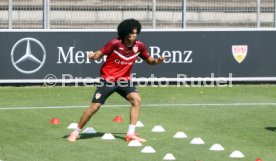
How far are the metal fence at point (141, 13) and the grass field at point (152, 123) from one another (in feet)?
6.90

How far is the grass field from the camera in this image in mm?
13008

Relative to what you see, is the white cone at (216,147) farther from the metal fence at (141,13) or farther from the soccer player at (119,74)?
the metal fence at (141,13)

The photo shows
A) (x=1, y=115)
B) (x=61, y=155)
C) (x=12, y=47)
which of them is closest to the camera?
(x=61, y=155)

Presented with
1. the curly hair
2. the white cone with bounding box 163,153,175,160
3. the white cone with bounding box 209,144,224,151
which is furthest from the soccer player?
the white cone with bounding box 163,153,175,160

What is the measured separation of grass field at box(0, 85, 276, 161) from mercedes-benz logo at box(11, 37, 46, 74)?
0.53 meters

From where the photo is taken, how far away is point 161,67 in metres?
24.0

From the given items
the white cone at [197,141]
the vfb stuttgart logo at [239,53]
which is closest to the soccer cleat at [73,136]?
the white cone at [197,141]

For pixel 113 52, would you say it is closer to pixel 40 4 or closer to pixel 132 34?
pixel 132 34

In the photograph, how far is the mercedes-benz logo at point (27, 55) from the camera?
2322cm

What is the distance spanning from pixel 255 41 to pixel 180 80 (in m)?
2.36

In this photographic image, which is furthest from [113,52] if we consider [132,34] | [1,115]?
[1,115]
